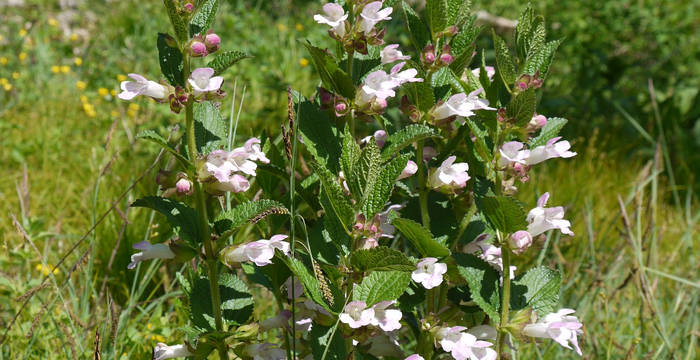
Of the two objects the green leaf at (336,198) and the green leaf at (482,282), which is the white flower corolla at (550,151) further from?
the green leaf at (336,198)

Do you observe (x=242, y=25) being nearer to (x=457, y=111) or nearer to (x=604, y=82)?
(x=604, y=82)

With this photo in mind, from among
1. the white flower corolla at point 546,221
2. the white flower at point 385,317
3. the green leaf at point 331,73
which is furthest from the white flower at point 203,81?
the white flower corolla at point 546,221

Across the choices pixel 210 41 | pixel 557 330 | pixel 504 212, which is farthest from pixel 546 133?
pixel 210 41

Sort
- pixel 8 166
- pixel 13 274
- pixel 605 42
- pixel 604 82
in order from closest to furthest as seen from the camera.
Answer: pixel 13 274 → pixel 8 166 → pixel 604 82 → pixel 605 42

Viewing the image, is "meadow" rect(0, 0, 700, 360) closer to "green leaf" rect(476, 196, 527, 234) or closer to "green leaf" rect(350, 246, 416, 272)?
"green leaf" rect(476, 196, 527, 234)

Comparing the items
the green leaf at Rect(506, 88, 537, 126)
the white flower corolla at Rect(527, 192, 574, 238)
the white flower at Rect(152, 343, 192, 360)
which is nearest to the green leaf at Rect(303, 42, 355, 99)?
the green leaf at Rect(506, 88, 537, 126)

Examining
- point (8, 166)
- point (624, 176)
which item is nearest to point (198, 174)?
point (8, 166)
